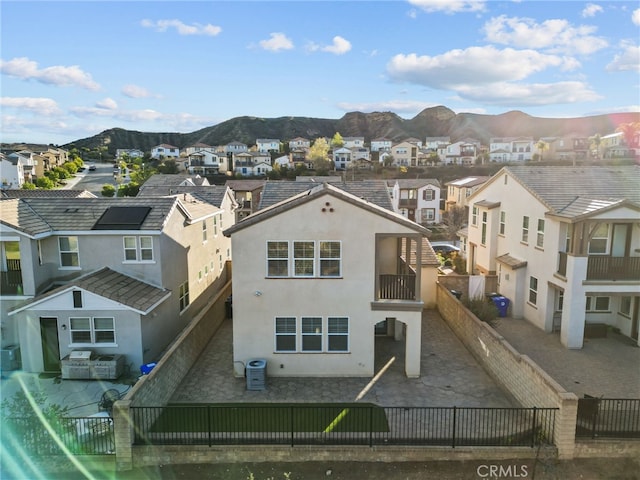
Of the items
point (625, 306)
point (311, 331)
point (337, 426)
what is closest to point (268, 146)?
point (625, 306)

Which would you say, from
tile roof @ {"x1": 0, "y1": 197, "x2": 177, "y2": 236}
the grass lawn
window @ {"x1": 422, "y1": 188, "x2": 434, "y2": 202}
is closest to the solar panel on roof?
tile roof @ {"x1": 0, "y1": 197, "x2": 177, "y2": 236}

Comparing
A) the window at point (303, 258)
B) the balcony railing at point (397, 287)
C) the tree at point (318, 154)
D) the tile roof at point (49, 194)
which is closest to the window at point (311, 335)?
the window at point (303, 258)

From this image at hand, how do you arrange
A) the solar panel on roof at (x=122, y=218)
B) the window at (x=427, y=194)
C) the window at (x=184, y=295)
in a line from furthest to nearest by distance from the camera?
1. the window at (x=427, y=194)
2. the window at (x=184, y=295)
3. the solar panel on roof at (x=122, y=218)

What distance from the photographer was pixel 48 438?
A: 10875 mm

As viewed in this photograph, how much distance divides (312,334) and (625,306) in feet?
48.5

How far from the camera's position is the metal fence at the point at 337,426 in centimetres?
1127

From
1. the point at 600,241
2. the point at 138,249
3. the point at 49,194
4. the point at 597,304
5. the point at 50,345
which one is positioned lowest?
the point at 50,345

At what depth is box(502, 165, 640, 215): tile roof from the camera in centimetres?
1900

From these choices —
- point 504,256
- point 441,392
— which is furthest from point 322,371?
point 504,256

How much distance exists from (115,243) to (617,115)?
757ft

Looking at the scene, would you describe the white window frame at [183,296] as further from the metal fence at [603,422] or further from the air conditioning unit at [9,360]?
the metal fence at [603,422]

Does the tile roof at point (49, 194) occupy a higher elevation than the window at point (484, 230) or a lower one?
higher

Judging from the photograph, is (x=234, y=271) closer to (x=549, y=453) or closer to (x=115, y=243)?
(x=115, y=243)

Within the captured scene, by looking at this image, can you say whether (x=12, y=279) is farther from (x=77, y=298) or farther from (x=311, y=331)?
(x=311, y=331)
